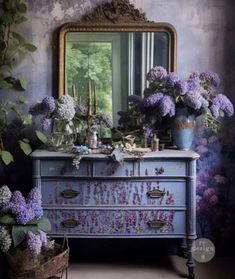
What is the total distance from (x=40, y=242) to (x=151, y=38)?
62.5 inches

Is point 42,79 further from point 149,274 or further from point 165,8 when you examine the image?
point 149,274

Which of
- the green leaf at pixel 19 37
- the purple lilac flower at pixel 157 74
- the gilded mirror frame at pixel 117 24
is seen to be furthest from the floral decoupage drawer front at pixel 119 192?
the green leaf at pixel 19 37

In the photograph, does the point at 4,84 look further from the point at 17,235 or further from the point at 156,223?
the point at 156,223

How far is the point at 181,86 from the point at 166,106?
16cm

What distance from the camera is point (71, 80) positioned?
338 cm

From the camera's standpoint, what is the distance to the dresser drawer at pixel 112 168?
2943mm

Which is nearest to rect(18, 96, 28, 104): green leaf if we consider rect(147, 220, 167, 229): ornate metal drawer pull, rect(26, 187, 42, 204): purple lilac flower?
A: rect(26, 187, 42, 204): purple lilac flower

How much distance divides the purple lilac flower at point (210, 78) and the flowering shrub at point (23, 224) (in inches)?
52.6

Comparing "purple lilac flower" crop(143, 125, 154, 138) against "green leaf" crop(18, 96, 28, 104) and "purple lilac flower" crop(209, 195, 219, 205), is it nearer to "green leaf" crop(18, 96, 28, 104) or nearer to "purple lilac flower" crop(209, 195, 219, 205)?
"purple lilac flower" crop(209, 195, 219, 205)

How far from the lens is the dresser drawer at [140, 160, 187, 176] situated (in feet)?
9.66

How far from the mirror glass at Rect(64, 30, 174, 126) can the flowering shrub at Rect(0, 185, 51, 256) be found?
903 mm

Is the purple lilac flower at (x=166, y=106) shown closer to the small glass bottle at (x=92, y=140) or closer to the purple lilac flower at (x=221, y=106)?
the purple lilac flower at (x=221, y=106)

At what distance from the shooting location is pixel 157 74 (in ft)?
10.3

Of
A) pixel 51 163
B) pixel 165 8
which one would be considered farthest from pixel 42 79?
pixel 165 8
